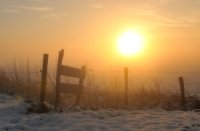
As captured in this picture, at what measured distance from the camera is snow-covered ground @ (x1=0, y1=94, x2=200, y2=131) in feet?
36.2

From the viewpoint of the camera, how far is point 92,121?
→ 1198 cm

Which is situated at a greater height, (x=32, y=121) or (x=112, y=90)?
(x=112, y=90)

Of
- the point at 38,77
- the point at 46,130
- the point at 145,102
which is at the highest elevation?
the point at 38,77

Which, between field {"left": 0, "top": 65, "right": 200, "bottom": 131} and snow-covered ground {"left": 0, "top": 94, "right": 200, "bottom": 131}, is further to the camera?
field {"left": 0, "top": 65, "right": 200, "bottom": 131}

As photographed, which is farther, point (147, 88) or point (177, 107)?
point (147, 88)

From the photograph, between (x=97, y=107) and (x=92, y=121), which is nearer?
(x=92, y=121)

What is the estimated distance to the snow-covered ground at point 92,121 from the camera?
434 inches

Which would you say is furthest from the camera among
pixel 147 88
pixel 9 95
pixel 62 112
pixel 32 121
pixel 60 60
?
pixel 147 88

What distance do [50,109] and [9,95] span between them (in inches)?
220

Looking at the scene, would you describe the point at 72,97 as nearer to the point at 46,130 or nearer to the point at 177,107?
the point at 177,107

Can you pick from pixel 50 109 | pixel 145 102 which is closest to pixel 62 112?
pixel 50 109

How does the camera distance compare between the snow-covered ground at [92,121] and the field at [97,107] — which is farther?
the field at [97,107]

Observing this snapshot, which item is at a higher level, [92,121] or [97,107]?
[97,107]

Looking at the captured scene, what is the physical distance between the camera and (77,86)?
1595 centimetres
